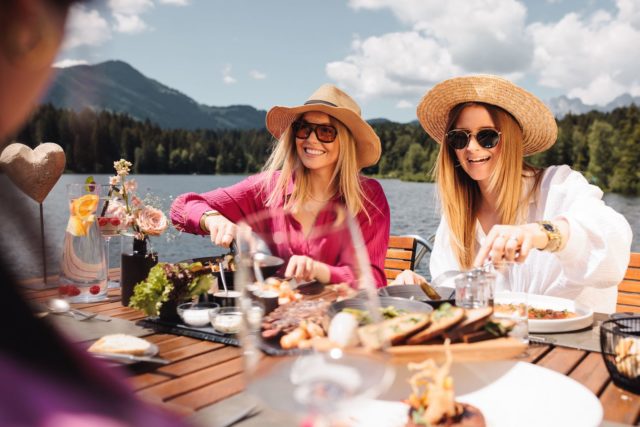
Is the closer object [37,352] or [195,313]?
[37,352]

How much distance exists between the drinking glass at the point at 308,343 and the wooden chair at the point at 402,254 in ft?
12.7

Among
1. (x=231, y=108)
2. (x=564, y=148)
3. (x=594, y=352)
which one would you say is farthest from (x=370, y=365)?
(x=231, y=108)

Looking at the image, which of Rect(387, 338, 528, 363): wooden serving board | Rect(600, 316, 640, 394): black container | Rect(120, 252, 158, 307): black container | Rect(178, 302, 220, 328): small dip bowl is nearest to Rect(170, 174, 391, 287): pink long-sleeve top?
Rect(120, 252, 158, 307): black container

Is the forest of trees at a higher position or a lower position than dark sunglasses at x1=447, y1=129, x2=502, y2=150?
higher

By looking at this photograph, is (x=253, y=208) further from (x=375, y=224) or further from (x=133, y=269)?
(x=133, y=269)

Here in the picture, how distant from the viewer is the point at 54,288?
0.39 metres

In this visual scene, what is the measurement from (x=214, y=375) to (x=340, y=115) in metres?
2.26

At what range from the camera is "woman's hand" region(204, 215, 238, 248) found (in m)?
2.63

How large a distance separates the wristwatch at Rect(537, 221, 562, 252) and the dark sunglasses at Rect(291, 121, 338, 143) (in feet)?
4.76

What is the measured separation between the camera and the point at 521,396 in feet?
3.88

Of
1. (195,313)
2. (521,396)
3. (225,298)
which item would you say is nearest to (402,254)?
(225,298)

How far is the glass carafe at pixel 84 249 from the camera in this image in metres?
2.36

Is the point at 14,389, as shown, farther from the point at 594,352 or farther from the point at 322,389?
the point at 594,352

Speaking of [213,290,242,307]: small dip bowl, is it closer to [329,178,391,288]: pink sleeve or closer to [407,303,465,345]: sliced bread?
[407,303,465,345]: sliced bread
